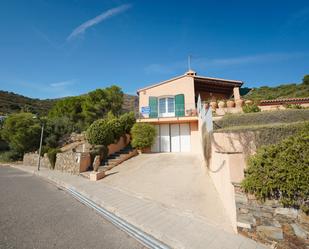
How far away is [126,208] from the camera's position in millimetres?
5613

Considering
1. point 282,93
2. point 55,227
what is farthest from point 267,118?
point 282,93

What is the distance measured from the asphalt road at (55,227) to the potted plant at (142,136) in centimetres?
809

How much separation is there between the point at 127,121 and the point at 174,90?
17.3 feet

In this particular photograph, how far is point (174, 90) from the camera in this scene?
16812 millimetres

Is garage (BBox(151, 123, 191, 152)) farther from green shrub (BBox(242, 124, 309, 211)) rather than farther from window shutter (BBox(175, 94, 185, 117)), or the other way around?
green shrub (BBox(242, 124, 309, 211))

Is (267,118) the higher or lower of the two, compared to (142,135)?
higher

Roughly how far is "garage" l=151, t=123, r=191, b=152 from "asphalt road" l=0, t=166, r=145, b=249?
10.2 m

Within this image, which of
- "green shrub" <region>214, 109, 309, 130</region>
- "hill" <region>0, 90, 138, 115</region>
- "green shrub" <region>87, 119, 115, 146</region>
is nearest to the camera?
"green shrub" <region>214, 109, 309, 130</region>

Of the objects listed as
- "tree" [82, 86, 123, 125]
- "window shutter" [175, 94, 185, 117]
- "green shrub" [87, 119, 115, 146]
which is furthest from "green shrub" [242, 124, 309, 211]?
"tree" [82, 86, 123, 125]

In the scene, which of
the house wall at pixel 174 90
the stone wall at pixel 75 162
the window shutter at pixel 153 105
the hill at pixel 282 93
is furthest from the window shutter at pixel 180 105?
the stone wall at pixel 75 162

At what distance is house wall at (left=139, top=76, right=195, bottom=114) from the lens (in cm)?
1620

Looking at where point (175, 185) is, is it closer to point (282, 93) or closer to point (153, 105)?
point (153, 105)

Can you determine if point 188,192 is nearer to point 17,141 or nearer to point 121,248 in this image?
point 121,248

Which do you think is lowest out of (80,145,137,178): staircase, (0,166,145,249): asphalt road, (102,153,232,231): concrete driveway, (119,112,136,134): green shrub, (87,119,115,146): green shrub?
(0,166,145,249): asphalt road
